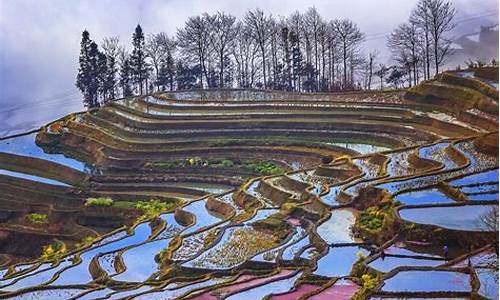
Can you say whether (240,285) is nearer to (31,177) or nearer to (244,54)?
(31,177)

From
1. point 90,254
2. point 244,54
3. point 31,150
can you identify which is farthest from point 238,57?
point 90,254

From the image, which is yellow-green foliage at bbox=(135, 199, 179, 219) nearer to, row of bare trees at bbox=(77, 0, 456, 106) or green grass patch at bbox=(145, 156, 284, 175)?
green grass patch at bbox=(145, 156, 284, 175)

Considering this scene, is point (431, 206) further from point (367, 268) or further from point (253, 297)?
point (253, 297)

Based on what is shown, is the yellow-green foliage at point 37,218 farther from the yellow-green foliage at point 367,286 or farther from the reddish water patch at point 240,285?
the yellow-green foliage at point 367,286

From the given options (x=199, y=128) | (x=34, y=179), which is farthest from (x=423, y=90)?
(x=34, y=179)

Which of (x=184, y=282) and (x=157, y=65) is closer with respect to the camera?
(x=184, y=282)

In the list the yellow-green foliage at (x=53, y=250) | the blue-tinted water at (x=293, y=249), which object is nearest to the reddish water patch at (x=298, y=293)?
the blue-tinted water at (x=293, y=249)
